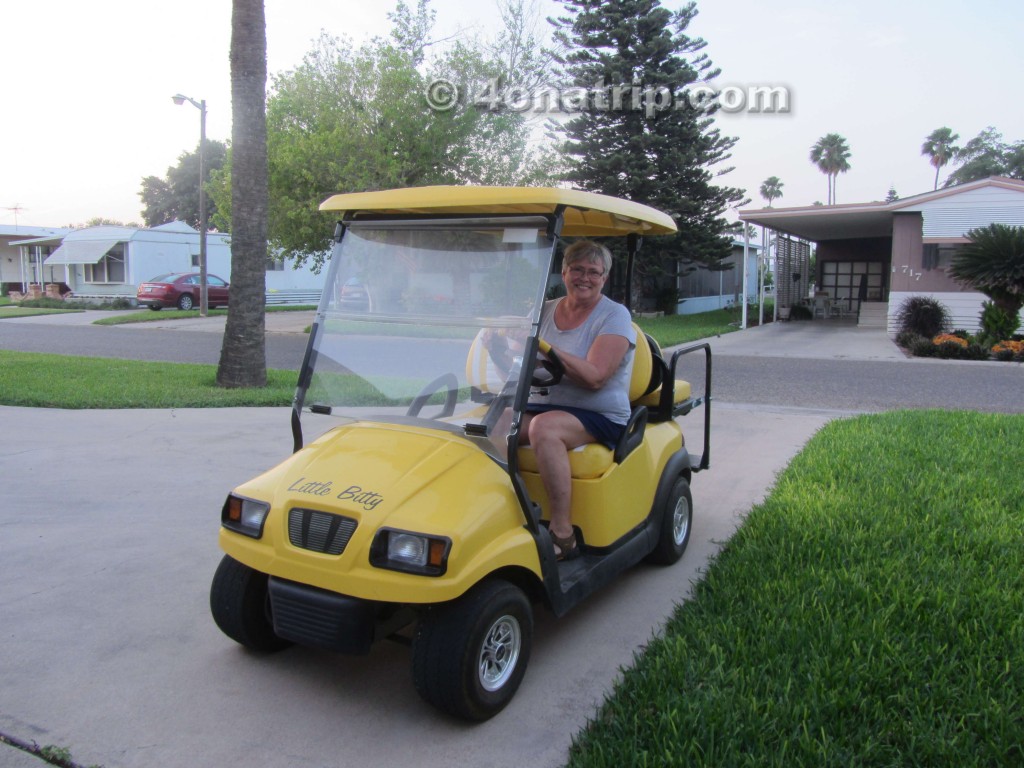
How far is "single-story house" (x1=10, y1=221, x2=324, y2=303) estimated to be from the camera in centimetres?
3256

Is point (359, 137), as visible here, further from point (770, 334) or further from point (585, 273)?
point (585, 273)

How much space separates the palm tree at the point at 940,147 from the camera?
67.9 meters

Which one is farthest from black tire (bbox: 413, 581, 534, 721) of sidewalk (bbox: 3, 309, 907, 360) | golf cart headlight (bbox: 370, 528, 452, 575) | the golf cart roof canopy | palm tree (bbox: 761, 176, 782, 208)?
palm tree (bbox: 761, 176, 782, 208)

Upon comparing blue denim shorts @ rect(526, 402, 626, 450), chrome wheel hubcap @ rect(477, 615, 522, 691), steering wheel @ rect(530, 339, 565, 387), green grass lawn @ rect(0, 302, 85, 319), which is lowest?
chrome wheel hubcap @ rect(477, 615, 522, 691)

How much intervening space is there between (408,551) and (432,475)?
0.31 metres

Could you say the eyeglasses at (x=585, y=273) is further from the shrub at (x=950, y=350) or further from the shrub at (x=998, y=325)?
the shrub at (x=998, y=325)

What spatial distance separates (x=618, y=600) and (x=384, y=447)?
1.52 metres

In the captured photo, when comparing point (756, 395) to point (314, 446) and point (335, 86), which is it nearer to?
point (314, 446)

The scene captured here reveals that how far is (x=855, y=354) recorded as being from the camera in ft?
53.6

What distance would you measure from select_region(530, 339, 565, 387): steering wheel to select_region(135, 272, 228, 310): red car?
85.6 feet

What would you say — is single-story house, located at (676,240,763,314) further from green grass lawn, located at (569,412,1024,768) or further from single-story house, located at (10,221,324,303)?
green grass lawn, located at (569,412,1024,768)

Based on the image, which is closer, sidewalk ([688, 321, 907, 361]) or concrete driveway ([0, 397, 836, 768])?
concrete driveway ([0, 397, 836, 768])

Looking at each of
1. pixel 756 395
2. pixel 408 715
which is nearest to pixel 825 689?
pixel 408 715

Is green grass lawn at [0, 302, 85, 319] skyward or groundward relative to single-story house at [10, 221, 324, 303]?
groundward
